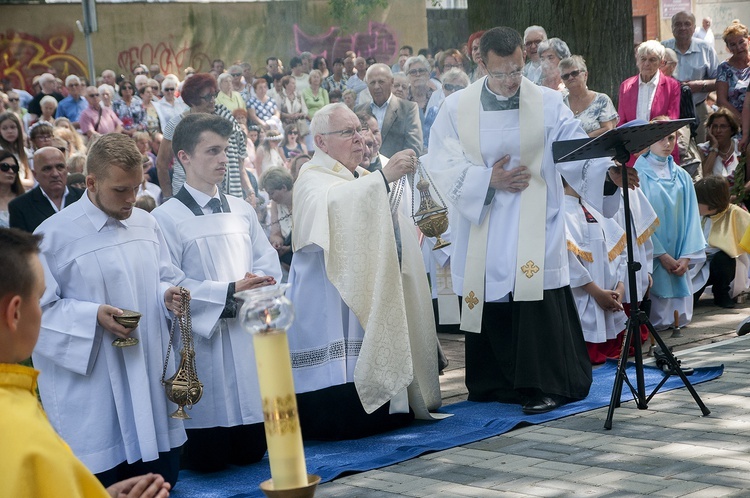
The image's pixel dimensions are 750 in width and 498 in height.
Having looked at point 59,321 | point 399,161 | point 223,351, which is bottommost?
point 223,351

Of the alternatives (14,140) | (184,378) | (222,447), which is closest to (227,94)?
(14,140)

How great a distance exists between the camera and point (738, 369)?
24.9ft

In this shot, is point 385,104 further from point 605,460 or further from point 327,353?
point 605,460

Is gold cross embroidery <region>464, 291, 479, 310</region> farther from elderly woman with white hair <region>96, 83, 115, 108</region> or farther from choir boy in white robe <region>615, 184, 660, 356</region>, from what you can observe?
elderly woman with white hair <region>96, 83, 115, 108</region>

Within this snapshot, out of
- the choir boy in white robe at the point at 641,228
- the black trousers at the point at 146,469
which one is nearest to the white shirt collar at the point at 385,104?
the choir boy in white robe at the point at 641,228

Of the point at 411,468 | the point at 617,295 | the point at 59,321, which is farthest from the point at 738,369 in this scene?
the point at 59,321

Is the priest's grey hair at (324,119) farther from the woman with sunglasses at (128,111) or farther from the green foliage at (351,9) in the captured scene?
the green foliage at (351,9)

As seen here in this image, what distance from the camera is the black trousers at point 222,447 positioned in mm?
6117

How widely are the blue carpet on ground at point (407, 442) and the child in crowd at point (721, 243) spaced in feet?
9.99

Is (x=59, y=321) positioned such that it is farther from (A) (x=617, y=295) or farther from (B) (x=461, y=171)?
(A) (x=617, y=295)

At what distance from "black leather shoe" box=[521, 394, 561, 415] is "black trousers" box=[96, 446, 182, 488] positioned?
2383mm

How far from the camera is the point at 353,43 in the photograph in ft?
75.2

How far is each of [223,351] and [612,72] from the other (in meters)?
5.83

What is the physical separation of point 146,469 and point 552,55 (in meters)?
5.60
